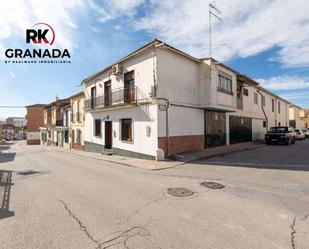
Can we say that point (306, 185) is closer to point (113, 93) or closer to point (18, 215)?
point (18, 215)

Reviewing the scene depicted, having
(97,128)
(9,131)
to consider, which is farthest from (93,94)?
(9,131)

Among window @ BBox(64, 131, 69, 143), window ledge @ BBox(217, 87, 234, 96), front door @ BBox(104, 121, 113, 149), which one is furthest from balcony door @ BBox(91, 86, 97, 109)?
window ledge @ BBox(217, 87, 234, 96)

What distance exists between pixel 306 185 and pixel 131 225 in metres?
6.02

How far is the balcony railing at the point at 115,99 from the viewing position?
1426cm

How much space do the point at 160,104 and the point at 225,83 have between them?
6.89 metres

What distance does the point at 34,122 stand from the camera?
48.9 metres

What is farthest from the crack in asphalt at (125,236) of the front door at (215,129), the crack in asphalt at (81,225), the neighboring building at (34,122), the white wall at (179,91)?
the neighboring building at (34,122)

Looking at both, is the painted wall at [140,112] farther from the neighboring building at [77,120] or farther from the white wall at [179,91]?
the neighboring building at [77,120]

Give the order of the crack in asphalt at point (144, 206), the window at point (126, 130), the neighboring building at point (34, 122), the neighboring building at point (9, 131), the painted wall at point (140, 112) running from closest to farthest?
the crack in asphalt at point (144, 206) → the painted wall at point (140, 112) → the window at point (126, 130) → the neighboring building at point (34, 122) → the neighboring building at point (9, 131)

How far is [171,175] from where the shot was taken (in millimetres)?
8633

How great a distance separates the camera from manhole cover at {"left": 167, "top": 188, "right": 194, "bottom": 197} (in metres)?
6.04

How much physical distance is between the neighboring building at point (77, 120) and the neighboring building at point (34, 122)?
28.5 m

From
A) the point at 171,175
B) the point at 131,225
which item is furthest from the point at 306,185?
the point at 131,225

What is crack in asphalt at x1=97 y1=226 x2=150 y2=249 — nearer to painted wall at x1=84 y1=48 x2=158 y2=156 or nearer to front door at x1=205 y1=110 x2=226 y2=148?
painted wall at x1=84 y1=48 x2=158 y2=156
